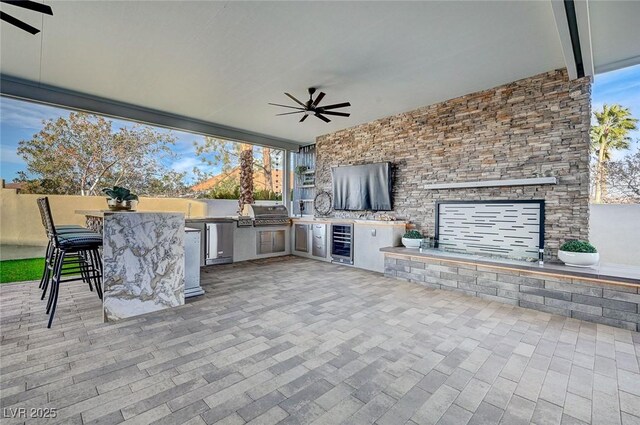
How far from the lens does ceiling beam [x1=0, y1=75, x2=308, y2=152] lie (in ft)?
13.2

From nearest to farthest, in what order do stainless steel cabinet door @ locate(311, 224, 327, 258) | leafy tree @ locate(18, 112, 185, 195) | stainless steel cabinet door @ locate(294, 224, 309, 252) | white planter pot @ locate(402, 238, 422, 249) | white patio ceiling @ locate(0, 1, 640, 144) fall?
white patio ceiling @ locate(0, 1, 640, 144)
white planter pot @ locate(402, 238, 422, 249)
leafy tree @ locate(18, 112, 185, 195)
stainless steel cabinet door @ locate(311, 224, 327, 258)
stainless steel cabinet door @ locate(294, 224, 309, 252)

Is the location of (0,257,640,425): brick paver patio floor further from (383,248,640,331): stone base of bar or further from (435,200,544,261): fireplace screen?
(435,200,544,261): fireplace screen

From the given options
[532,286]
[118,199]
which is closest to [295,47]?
[118,199]

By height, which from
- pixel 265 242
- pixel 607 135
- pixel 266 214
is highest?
pixel 607 135

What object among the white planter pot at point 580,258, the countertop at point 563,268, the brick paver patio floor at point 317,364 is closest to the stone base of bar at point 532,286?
A: the countertop at point 563,268

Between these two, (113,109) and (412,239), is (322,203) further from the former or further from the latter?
(113,109)

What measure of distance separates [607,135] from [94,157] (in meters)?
8.94

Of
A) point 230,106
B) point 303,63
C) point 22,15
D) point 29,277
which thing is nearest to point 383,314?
point 303,63

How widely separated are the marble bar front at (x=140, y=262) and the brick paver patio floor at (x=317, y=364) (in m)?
0.16

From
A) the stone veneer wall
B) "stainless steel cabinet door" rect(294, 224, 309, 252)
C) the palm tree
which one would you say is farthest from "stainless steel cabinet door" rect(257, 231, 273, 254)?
the palm tree

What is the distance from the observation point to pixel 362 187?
5.93 metres

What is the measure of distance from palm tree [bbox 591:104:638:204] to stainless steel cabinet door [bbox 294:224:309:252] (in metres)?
5.02

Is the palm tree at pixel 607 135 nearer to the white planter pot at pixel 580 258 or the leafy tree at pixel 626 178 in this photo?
the leafy tree at pixel 626 178

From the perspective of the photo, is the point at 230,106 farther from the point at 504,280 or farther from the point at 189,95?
the point at 504,280
